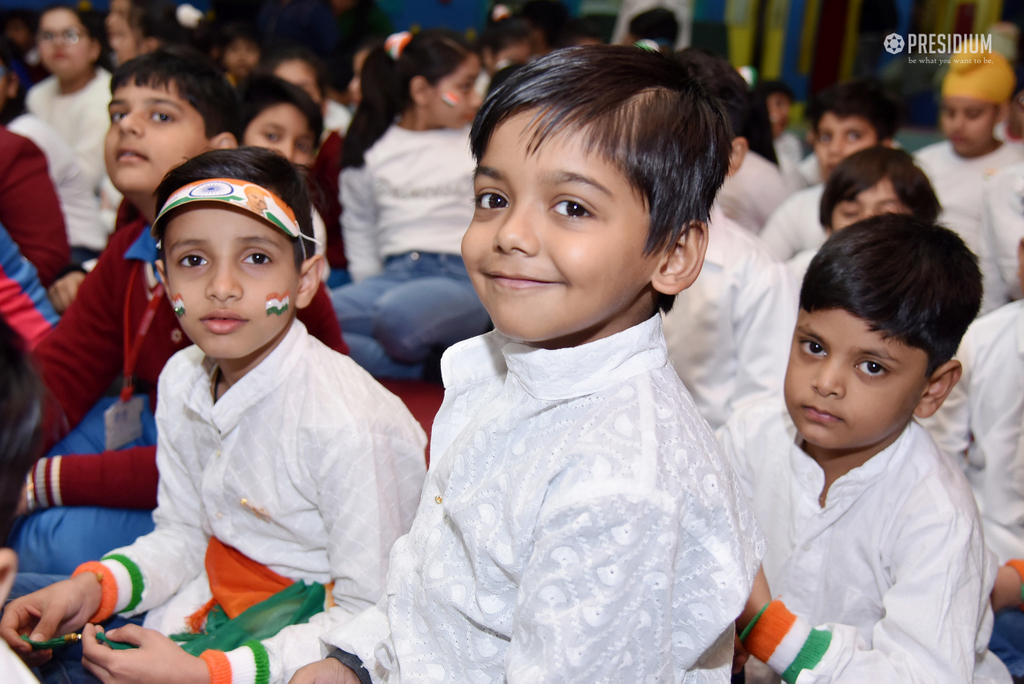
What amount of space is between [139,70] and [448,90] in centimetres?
125

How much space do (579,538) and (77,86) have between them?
3743mm

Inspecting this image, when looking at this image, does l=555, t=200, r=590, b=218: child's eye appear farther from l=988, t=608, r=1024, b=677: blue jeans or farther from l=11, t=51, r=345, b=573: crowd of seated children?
l=988, t=608, r=1024, b=677: blue jeans

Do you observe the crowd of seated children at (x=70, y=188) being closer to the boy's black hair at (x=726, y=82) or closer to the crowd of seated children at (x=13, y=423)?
the boy's black hair at (x=726, y=82)

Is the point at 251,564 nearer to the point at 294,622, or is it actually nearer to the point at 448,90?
the point at 294,622

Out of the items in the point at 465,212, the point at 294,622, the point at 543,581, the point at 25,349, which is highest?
the point at 25,349

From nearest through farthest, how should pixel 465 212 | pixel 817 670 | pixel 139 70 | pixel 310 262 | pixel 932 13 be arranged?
pixel 817 670 < pixel 310 262 < pixel 139 70 < pixel 465 212 < pixel 932 13

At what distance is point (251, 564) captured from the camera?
3.91ft

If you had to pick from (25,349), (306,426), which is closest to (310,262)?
(306,426)

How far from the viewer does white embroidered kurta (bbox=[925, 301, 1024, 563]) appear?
1.45 m

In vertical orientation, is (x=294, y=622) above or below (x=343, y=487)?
below

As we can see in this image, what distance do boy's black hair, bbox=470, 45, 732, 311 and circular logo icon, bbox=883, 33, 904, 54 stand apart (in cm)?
522

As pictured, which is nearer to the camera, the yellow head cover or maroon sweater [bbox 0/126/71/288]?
maroon sweater [bbox 0/126/71/288]

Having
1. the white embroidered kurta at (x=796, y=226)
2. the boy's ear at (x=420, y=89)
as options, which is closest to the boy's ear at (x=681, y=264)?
the white embroidered kurta at (x=796, y=226)

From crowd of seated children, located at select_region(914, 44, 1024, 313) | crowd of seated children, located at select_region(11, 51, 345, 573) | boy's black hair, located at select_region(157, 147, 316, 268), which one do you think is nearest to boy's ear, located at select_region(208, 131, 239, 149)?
crowd of seated children, located at select_region(11, 51, 345, 573)
